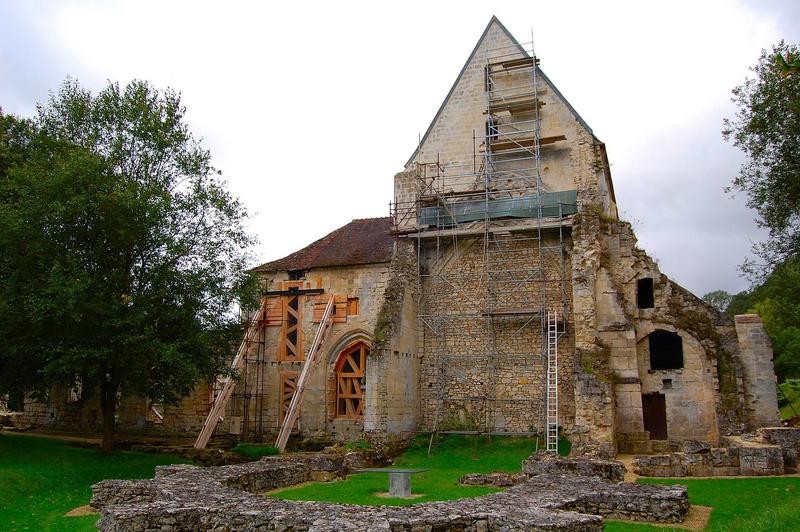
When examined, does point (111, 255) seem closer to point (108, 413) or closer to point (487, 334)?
point (108, 413)

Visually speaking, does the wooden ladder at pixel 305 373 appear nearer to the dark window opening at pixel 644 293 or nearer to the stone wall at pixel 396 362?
the stone wall at pixel 396 362

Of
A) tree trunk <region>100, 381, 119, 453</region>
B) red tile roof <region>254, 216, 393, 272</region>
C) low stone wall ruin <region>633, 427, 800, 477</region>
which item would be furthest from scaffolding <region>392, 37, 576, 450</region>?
tree trunk <region>100, 381, 119, 453</region>

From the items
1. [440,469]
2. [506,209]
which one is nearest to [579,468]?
[440,469]

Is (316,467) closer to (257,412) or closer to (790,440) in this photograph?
(257,412)

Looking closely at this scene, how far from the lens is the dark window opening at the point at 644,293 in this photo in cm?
2184

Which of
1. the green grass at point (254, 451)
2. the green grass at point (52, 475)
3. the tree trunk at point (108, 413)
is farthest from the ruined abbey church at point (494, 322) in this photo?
the green grass at point (52, 475)

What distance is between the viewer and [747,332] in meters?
20.8

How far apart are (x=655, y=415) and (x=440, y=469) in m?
7.66

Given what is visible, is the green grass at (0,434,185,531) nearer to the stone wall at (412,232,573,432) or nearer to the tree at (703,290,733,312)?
the stone wall at (412,232,573,432)

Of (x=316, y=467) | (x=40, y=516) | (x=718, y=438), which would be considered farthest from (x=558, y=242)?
(x=40, y=516)

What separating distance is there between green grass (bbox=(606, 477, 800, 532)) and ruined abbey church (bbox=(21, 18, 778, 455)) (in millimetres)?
4533

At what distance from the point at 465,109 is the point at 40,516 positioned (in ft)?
63.2

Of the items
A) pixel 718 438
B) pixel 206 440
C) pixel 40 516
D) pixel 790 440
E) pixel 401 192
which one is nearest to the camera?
pixel 40 516

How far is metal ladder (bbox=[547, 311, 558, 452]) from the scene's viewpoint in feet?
65.9
